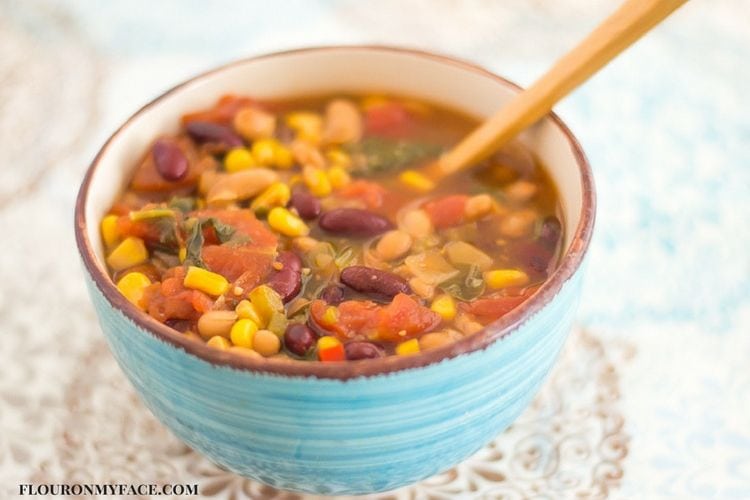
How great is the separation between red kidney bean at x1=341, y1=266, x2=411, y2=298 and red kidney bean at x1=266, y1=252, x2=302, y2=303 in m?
0.10

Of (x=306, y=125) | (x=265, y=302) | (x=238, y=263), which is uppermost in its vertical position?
(x=306, y=125)

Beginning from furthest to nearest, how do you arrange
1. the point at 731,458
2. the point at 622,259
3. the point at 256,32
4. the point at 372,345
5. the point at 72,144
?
the point at 256,32, the point at 72,144, the point at 622,259, the point at 731,458, the point at 372,345

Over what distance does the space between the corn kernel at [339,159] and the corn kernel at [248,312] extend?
650mm

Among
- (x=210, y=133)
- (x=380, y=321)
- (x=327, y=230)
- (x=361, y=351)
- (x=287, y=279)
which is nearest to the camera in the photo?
(x=361, y=351)

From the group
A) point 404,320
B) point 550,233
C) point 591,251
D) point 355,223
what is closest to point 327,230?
point 355,223

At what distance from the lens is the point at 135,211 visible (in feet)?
7.59

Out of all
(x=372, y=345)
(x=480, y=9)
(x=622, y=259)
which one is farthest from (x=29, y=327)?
(x=480, y=9)

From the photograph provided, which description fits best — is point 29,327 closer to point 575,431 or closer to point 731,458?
point 575,431

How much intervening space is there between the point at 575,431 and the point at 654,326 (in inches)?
17.5

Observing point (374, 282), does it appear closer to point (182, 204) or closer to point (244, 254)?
point (244, 254)

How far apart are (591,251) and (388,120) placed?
71cm

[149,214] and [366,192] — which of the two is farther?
[366,192]

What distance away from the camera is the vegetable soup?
6.62 feet

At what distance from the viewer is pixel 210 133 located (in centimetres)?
255
